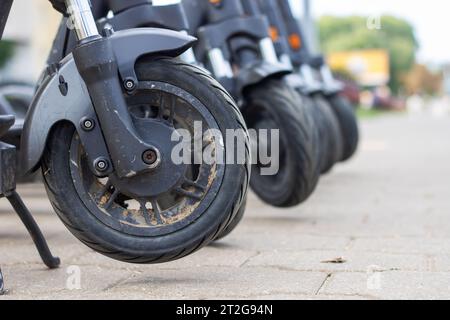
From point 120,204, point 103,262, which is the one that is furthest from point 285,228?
point 120,204

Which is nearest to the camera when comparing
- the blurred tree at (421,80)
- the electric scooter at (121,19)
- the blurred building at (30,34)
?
the electric scooter at (121,19)

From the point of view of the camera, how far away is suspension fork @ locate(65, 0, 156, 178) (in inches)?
134

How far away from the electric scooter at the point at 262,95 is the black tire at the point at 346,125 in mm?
2675

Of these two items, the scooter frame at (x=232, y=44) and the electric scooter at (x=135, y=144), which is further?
the scooter frame at (x=232, y=44)

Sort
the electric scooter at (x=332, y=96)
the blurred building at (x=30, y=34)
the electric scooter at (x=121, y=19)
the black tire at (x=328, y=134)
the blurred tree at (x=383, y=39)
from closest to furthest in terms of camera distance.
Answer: the electric scooter at (x=121, y=19)
the black tire at (x=328, y=134)
the electric scooter at (x=332, y=96)
the blurred building at (x=30, y=34)
the blurred tree at (x=383, y=39)

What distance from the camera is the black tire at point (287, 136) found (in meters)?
5.31

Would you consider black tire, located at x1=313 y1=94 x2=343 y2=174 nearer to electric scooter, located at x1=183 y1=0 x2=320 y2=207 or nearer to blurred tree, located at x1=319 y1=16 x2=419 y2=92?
electric scooter, located at x1=183 y1=0 x2=320 y2=207

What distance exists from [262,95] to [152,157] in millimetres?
2117

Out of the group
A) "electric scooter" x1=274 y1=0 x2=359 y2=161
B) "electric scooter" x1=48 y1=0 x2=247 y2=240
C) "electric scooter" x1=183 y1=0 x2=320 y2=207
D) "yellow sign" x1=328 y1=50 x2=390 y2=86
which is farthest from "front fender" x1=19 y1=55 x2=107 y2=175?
"yellow sign" x1=328 y1=50 x2=390 y2=86

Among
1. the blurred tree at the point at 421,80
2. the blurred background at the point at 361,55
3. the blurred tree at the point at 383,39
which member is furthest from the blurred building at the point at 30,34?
the blurred tree at the point at 421,80

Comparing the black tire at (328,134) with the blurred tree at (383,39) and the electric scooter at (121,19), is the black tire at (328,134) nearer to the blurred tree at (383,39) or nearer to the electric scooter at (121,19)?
the electric scooter at (121,19)

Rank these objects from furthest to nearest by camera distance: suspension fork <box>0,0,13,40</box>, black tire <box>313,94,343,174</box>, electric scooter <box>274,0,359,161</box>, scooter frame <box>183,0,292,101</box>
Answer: electric scooter <box>274,0,359,161</box>
black tire <box>313,94,343,174</box>
scooter frame <box>183,0,292,101</box>
suspension fork <box>0,0,13,40</box>

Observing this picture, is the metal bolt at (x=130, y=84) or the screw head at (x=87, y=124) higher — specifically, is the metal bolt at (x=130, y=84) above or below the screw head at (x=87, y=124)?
above

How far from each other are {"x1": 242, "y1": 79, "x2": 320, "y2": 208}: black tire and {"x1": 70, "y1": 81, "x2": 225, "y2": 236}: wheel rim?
1.87 metres
